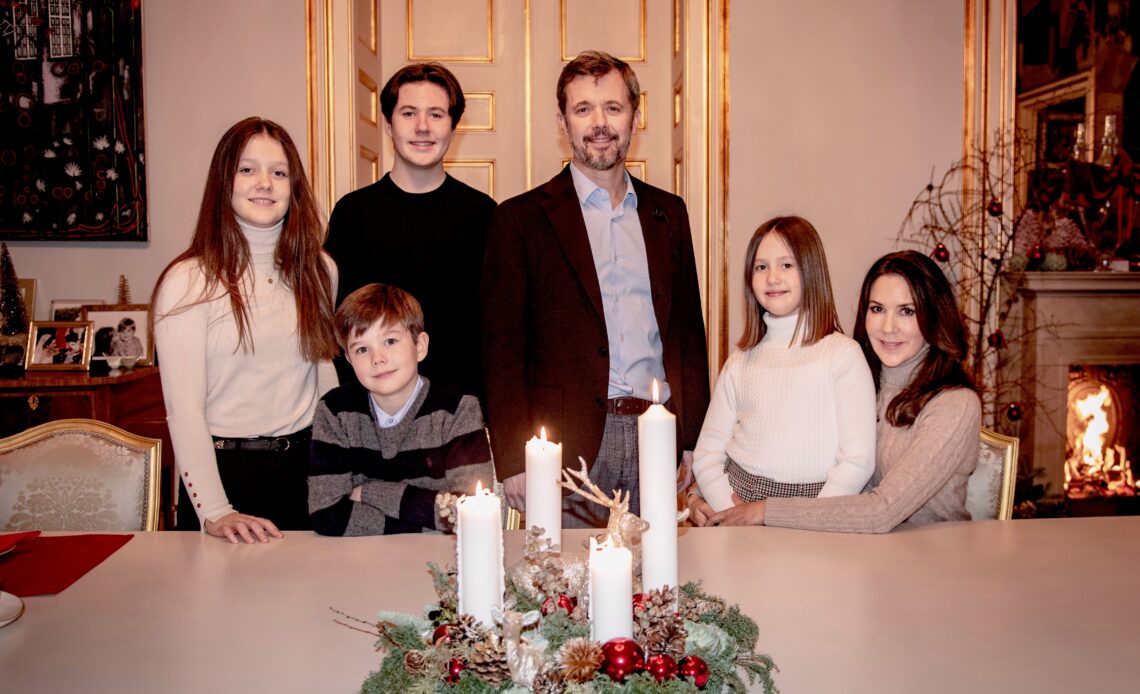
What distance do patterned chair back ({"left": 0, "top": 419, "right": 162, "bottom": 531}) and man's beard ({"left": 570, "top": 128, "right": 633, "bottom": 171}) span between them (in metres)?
1.20

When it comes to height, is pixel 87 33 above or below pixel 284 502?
above

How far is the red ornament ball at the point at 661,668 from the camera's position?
0.80 m

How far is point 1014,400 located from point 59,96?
4617 millimetres

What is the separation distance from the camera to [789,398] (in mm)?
1882

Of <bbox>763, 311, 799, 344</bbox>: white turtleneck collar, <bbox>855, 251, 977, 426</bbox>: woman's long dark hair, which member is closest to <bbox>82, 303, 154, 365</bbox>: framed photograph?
<bbox>763, 311, 799, 344</bbox>: white turtleneck collar

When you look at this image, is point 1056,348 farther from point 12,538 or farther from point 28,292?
point 28,292

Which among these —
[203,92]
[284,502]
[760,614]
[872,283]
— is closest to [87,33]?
[203,92]

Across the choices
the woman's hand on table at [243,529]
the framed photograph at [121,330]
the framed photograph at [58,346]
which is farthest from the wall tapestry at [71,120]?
the woman's hand on table at [243,529]

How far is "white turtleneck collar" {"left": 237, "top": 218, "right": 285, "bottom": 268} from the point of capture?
6.29 ft

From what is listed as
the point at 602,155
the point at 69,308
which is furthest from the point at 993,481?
the point at 69,308

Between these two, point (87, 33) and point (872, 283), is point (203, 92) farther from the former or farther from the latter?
point (872, 283)

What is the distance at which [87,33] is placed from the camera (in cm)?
387

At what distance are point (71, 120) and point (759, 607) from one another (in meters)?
3.88

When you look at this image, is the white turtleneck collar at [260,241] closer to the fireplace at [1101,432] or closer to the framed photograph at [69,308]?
the framed photograph at [69,308]
